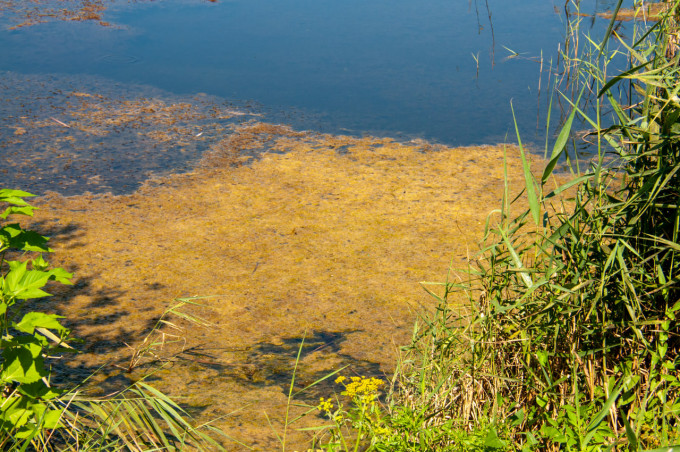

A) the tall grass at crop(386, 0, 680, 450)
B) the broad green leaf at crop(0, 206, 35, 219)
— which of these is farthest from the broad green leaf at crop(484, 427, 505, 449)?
the broad green leaf at crop(0, 206, 35, 219)

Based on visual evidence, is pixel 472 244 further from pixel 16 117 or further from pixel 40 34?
pixel 40 34

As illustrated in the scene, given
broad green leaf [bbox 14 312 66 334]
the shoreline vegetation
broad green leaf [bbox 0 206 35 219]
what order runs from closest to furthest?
broad green leaf [bbox 14 312 66 334] < broad green leaf [bbox 0 206 35 219] < the shoreline vegetation

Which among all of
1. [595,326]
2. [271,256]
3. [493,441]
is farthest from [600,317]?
[271,256]

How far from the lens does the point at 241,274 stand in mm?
2914

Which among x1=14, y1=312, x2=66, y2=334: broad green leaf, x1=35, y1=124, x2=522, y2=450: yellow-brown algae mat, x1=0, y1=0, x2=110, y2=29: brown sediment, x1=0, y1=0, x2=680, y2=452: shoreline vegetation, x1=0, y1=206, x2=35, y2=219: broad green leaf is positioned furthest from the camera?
x1=0, y1=0, x2=110, y2=29: brown sediment

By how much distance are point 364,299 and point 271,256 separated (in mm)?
552

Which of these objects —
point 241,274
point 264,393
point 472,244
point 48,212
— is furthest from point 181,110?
point 264,393

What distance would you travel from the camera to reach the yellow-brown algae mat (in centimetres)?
223

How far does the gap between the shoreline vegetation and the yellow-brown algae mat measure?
0.01 m

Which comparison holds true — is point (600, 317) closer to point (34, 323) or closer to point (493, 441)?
point (493, 441)

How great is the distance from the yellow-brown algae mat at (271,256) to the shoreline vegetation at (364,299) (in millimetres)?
12

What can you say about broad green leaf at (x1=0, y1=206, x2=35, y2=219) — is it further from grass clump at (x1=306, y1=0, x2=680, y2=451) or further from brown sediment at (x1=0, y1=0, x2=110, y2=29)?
brown sediment at (x1=0, y1=0, x2=110, y2=29)

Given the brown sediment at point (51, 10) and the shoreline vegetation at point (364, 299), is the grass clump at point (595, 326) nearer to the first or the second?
the shoreline vegetation at point (364, 299)

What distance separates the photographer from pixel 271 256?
305 centimetres
